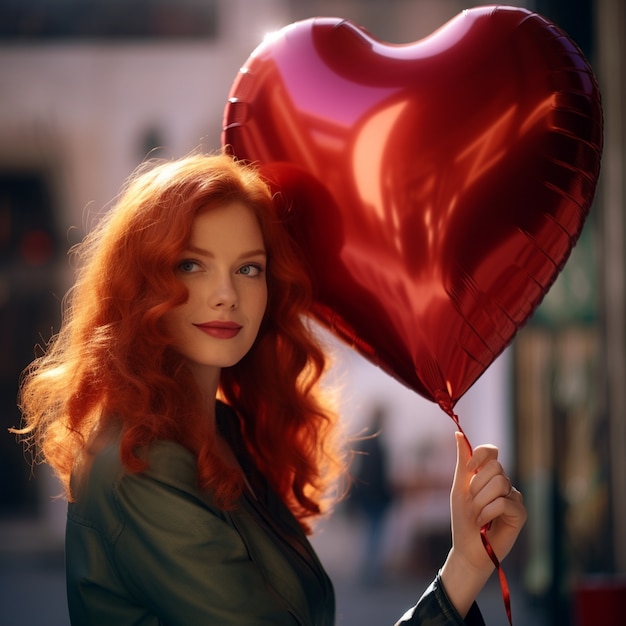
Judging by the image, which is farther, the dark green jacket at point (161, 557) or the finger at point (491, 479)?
the finger at point (491, 479)

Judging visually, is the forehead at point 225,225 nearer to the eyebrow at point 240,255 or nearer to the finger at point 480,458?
the eyebrow at point 240,255

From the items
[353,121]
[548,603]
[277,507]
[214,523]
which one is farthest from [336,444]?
[548,603]

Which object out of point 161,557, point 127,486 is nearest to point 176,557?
point 161,557

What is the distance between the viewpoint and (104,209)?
21.8 ft

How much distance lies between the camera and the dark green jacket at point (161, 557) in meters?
1.30

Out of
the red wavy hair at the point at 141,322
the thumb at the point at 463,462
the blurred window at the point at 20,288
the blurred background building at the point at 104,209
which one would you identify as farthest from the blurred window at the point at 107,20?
the thumb at the point at 463,462

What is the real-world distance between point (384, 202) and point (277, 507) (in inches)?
24.1

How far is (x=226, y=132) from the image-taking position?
1.64m

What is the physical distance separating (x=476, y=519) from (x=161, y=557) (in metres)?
0.52

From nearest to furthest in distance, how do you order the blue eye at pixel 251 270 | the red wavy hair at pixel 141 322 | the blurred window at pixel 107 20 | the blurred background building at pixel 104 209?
the red wavy hair at pixel 141 322
the blue eye at pixel 251 270
the blurred background building at pixel 104 209
the blurred window at pixel 107 20

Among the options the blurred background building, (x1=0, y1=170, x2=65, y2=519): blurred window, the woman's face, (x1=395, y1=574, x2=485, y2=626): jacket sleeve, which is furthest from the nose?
(x1=0, y1=170, x2=65, y2=519): blurred window

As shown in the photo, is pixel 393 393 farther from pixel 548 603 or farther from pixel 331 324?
pixel 331 324

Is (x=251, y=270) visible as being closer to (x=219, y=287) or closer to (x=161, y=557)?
(x=219, y=287)

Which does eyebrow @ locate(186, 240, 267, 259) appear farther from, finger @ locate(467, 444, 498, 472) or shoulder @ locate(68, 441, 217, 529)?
finger @ locate(467, 444, 498, 472)
